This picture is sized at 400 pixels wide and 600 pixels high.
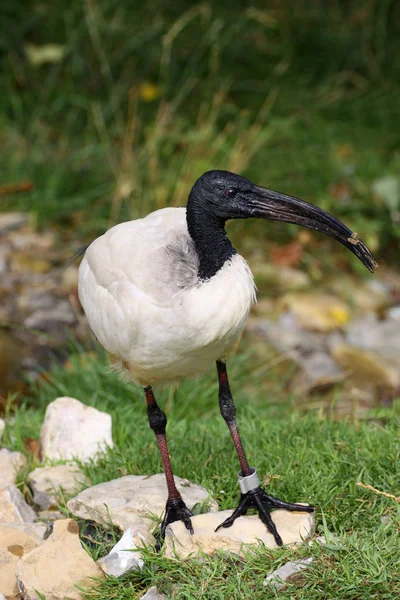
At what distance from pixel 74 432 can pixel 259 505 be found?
3.33 ft

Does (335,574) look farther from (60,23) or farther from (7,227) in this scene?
(60,23)

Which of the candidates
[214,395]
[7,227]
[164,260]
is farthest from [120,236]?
[7,227]

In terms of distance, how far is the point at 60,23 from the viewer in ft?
26.4

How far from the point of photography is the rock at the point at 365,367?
5648 mm

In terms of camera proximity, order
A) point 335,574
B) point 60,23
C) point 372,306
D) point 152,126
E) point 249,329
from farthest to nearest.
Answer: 1. point 60,23
2. point 152,126
3. point 372,306
4. point 249,329
5. point 335,574

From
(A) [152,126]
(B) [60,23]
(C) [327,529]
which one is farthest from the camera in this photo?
(B) [60,23]

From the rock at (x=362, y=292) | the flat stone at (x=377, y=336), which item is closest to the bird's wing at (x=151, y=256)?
the flat stone at (x=377, y=336)

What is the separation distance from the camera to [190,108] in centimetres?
757

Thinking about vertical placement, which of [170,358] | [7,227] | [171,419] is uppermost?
[170,358]

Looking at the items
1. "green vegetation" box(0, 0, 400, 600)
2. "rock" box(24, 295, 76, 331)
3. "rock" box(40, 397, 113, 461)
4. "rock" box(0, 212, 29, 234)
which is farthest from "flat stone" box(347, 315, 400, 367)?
"rock" box(40, 397, 113, 461)

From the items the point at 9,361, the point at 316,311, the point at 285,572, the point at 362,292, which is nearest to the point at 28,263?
the point at 9,361

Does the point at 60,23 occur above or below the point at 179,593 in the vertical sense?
above

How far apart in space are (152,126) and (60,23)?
1606mm

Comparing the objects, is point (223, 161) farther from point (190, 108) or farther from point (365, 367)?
point (365, 367)
